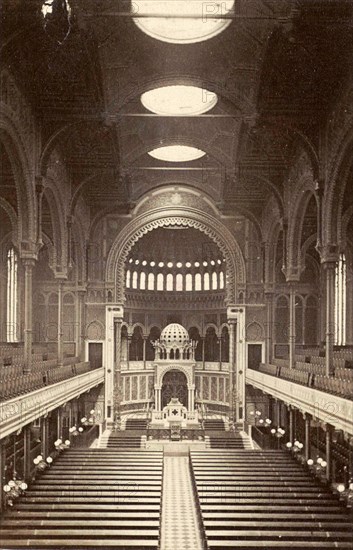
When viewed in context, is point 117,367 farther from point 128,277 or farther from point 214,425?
point 214,425

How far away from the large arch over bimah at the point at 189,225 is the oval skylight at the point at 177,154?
3.44 metres

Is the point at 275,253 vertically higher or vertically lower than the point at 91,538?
higher

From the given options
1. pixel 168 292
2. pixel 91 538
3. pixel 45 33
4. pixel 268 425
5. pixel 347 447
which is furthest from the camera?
pixel 168 292

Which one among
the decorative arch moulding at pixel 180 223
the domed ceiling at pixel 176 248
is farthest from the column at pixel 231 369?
the domed ceiling at pixel 176 248

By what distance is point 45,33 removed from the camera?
1463 cm

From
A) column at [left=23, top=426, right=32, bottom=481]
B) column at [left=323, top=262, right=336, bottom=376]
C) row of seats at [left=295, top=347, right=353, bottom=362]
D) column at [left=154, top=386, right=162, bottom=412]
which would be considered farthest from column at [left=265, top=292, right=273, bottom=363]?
column at [left=23, top=426, right=32, bottom=481]

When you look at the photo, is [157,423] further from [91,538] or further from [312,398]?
[91,538]

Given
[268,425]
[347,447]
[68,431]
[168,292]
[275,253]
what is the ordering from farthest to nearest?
[168,292] < [275,253] < [268,425] < [68,431] < [347,447]

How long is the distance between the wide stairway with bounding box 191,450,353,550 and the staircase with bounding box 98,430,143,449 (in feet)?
30.5

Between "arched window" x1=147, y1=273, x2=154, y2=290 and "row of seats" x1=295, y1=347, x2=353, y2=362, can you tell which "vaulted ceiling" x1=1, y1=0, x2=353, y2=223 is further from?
"arched window" x1=147, y1=273, x2=154, y2=290

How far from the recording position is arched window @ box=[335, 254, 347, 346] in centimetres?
2889

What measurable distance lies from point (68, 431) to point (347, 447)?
13619 mm

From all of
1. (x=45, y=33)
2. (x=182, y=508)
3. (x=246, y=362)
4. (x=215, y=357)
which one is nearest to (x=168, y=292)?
(x=215, y=357)

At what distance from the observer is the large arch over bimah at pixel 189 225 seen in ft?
109
